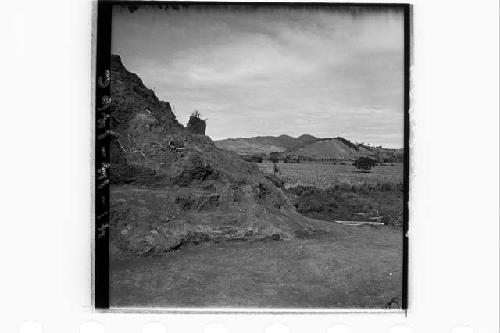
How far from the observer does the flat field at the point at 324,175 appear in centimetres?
271

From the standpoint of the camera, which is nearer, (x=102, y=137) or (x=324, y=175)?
(x=102, y=137)

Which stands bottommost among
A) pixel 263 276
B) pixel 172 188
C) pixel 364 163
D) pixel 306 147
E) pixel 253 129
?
pixel 263 276

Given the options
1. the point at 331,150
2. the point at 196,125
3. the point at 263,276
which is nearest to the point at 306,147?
the point at 331,150

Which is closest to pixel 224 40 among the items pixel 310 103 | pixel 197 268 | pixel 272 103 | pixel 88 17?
pixel 272 103

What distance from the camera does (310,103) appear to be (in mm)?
2662

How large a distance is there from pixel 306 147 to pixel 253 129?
373 mm

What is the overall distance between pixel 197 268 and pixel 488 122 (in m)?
2.08

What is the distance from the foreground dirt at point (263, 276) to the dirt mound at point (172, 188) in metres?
0.10

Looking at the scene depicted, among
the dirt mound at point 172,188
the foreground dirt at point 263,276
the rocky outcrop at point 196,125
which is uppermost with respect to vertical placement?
the rocky outcrop at point 196,125

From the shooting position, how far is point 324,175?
9.09ft

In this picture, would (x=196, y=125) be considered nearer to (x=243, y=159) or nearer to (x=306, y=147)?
(x=243, y=159)

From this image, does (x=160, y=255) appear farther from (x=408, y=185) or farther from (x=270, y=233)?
(x=408, y=185)

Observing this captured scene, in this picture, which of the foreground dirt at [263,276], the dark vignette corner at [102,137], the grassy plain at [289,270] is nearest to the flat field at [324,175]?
the grassy plain at [289,270]

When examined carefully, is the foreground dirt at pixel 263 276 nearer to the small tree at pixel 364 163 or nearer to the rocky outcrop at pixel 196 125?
the small tree at pixel 364 163
